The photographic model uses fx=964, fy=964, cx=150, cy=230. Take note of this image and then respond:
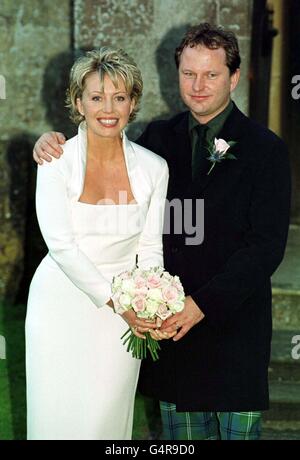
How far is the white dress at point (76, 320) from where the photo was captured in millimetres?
4309

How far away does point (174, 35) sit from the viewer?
791 cm

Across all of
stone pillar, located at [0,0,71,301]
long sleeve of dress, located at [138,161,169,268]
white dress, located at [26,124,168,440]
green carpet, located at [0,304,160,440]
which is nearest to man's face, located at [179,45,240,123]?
long sleeve of dress, located at [138,161,169,268]

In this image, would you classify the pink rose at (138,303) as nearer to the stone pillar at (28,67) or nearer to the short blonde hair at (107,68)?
the short blonde hair at (107,68)

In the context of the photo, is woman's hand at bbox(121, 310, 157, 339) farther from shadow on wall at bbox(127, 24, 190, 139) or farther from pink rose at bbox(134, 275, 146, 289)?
shadow on wall at bbox(127, 24, 190, 139)

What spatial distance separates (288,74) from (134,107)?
6.59 m

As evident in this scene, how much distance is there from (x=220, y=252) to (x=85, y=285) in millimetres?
682

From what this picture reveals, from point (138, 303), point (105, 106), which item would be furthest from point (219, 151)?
point (138, 303)

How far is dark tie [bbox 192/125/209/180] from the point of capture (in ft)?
15.2

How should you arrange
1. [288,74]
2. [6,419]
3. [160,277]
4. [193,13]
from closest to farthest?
[160,277]
[6,419]
[193,13]
[288,74]

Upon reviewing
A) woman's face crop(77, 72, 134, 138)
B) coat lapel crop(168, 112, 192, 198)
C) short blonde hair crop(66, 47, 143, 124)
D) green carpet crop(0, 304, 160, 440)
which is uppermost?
short blonde hair crop(66, 47, 143, 124)

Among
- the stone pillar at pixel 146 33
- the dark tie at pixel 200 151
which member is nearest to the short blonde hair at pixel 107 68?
the dark tie at pixel 200 151

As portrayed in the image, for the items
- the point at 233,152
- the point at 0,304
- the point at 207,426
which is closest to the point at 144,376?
the point at 207,426

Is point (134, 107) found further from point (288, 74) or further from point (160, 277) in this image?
point (288, 74)

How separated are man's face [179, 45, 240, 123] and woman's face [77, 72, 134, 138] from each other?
1.06ft
